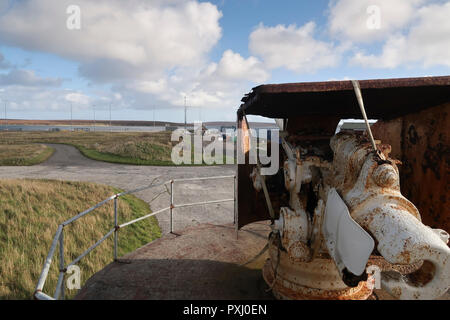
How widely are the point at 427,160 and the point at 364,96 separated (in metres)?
0.95

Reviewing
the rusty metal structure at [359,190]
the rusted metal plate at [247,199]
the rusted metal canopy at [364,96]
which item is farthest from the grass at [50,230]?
the rusted metal canopy at [364,96]

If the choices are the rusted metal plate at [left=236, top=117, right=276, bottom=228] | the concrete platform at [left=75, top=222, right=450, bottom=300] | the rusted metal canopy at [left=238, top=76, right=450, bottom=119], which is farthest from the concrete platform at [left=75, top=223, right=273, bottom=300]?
the rusted metal canopy at [left=238, top=76, right=450, bottom=119]

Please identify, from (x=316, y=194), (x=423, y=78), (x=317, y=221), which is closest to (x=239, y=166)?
(x=316, y=194)

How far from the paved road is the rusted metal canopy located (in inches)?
289

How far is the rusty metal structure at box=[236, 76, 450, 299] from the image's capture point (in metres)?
1.89

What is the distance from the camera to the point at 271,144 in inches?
185

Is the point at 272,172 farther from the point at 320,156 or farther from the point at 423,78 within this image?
the point at 423,78

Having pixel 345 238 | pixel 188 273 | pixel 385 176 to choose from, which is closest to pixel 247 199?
pixel 188 273

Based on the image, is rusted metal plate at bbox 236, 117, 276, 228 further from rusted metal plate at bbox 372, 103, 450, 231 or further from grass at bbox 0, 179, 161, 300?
grass at bbox 0, 179, 161, 300

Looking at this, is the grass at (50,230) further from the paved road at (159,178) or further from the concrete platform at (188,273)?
the concrete platform at (188,273)

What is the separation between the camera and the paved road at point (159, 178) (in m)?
11.5

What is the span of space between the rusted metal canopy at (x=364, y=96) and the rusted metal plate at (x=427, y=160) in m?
0.14

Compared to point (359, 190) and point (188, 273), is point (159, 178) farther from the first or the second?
point (359, 190)

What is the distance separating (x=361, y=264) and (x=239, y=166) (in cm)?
283
